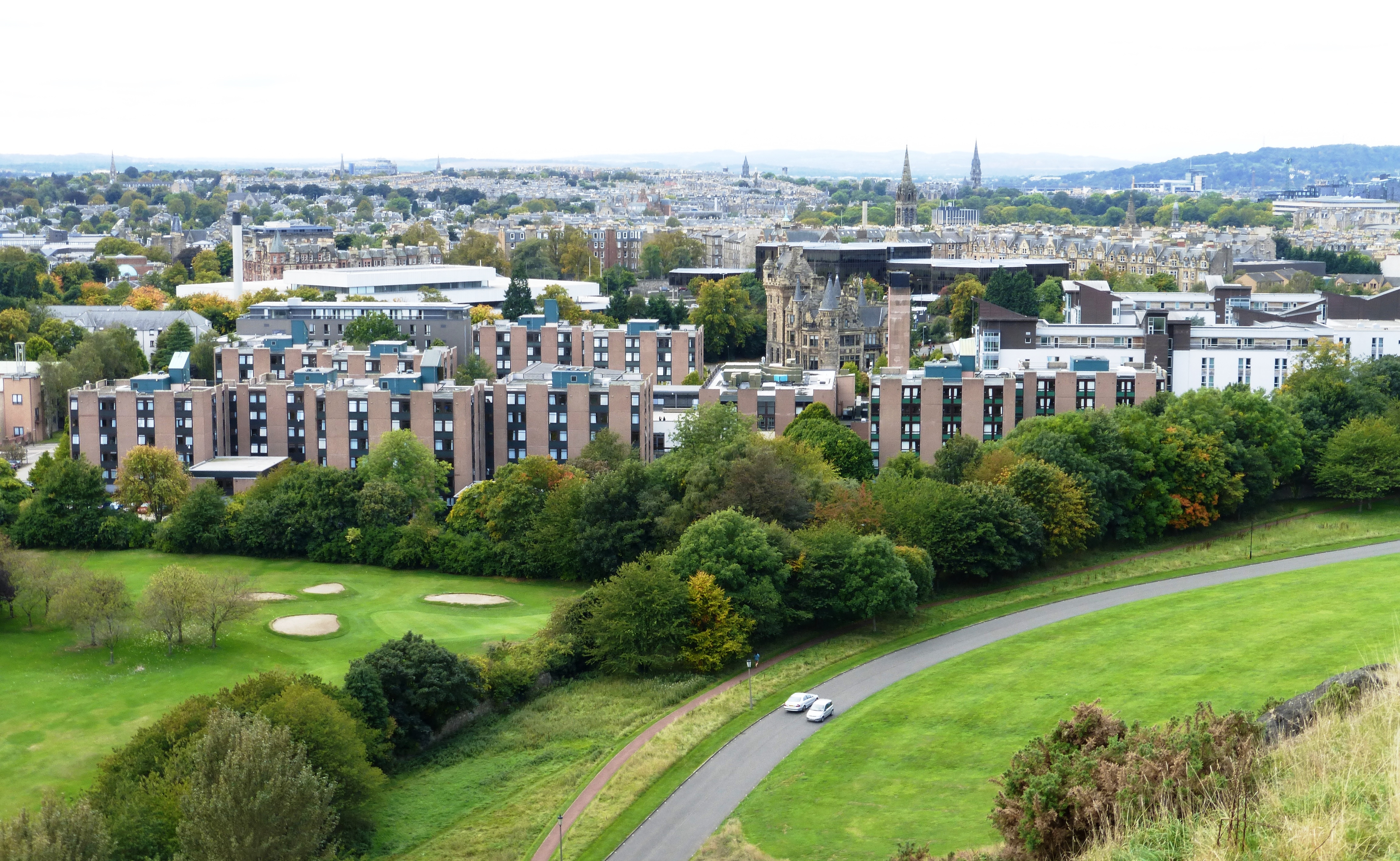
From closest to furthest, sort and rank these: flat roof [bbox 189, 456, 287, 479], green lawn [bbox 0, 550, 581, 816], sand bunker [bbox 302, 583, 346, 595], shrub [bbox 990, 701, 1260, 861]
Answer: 1. shrub [bbox 990, 701, 1260, 861]
2. green lawn [bbox 0, 550, 581, 816]
3. sand bunker [bbox 302, 583, 346, 595]
4. flat roof [bbox 189, 456, 287, 479]

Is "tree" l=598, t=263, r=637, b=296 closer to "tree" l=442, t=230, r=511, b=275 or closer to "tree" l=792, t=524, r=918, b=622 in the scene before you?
"tree" l=442, t=230, r=511, b=275

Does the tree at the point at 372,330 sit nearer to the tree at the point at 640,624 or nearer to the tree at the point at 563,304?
the tree at the point at 563,304

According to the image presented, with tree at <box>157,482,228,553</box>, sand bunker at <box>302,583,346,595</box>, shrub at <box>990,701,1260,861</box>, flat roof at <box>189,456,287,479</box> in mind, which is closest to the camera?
shrub at <box>990,701,1260,861</box>

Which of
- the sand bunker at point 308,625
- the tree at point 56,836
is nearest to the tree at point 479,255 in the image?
the sand bunker at point 308,625

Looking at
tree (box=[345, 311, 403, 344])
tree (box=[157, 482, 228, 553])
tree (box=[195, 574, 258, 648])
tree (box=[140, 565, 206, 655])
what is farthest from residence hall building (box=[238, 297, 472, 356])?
tree (box=[140, 565, 206, 655])

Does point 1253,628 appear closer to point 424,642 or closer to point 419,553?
point 424,642
